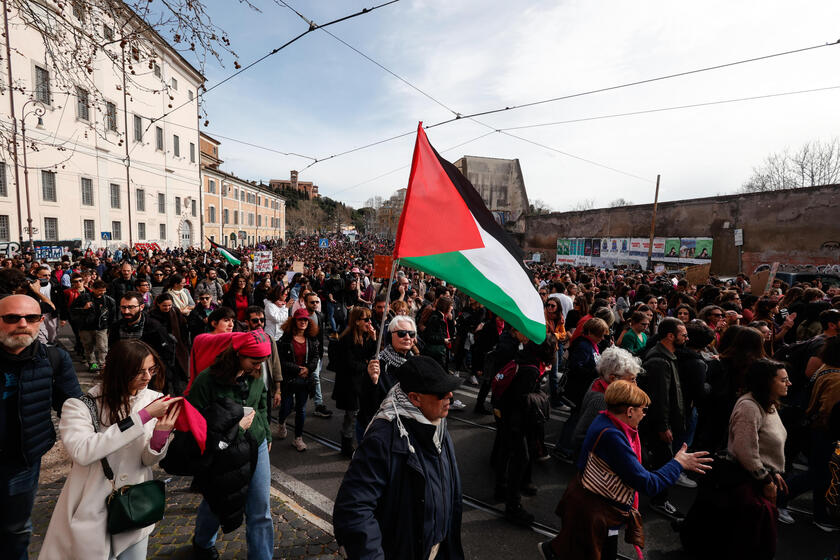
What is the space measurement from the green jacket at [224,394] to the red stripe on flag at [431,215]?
4.89ft

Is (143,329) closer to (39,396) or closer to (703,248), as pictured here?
(39,396)

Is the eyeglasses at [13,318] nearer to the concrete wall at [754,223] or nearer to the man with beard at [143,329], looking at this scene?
the man with beard at [143,329]

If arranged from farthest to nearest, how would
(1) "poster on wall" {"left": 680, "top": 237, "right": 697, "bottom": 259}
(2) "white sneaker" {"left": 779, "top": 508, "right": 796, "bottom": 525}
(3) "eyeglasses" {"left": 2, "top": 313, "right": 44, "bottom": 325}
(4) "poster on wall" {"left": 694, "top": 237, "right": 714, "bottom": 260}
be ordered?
(1) "poster on wall" {"left": 680, "top": 237, "right": 697, "bottom": 259} < (4) "poster on wall" {"left": 694, "top": 237, "right": 714, "bottom": 260} < (2) "white sneaker" {"left": 779, "top": 508, "right": 796, "bottom": 525} < (3) "eyeglasses" {"left": 2, "top": 313, "right": 44, "bottom": 325}

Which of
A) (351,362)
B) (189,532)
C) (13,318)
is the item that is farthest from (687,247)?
(13,318)

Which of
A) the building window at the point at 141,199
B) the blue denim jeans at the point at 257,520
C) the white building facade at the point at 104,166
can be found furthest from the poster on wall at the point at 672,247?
the building window at the point at 141,199

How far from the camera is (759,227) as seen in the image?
21328 mm

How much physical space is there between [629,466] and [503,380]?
1616 mm

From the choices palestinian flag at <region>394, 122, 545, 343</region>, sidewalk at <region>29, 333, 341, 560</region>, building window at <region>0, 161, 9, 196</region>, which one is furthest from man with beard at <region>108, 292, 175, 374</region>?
building window at <region>0, 161, 9, 196</region>

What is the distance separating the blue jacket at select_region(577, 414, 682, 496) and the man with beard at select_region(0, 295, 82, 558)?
12.1 feet

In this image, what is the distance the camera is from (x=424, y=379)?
6.68 ft

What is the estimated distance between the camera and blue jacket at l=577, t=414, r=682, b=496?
Result: 2562mm

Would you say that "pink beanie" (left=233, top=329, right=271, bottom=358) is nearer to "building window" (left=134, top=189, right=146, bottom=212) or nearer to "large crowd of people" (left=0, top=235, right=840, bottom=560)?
"large crowd of people" (left=0, top=235, right=840, bottom=560)

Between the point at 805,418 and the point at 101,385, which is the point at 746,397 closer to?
the point at 805,418

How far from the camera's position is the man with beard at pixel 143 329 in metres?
5.45
